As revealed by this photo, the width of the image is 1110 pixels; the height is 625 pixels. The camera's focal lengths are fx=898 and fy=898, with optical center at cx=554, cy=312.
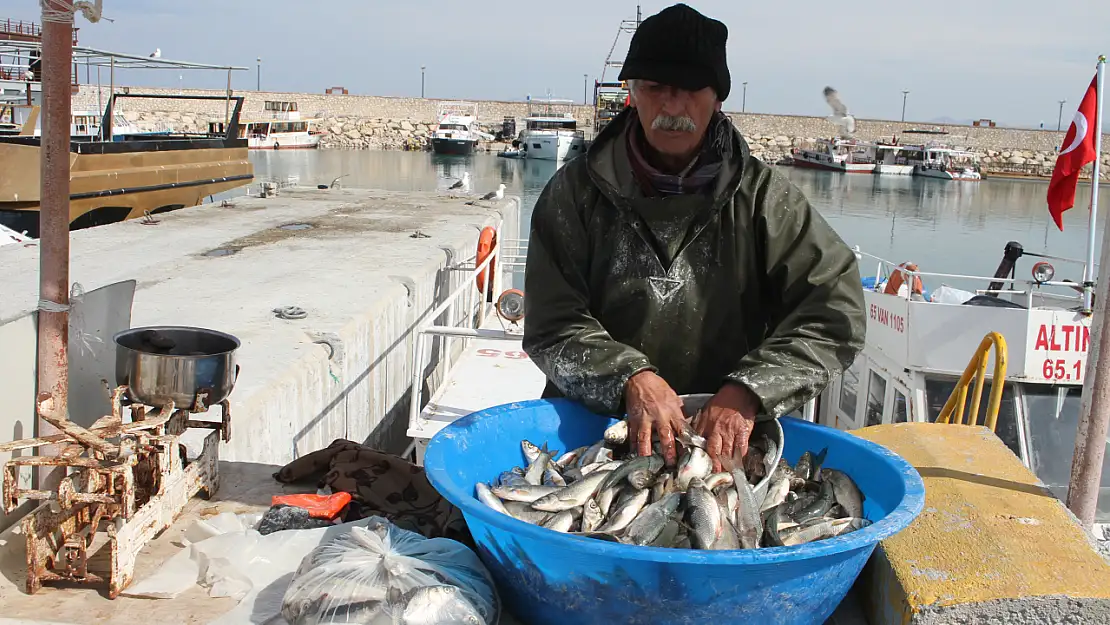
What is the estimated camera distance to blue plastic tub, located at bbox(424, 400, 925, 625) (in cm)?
225

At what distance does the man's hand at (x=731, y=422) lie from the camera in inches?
110

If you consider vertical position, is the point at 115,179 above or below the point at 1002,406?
above

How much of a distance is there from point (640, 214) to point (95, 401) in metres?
2.73

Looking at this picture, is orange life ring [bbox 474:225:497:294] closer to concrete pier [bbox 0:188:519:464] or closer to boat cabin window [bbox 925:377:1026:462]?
concrete pier [bbox 0:188:519:464]

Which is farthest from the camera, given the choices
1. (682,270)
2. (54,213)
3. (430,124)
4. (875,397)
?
(430,124)

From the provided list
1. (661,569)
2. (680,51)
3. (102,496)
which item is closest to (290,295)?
(102,496)

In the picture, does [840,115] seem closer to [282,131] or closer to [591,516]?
[591,516]

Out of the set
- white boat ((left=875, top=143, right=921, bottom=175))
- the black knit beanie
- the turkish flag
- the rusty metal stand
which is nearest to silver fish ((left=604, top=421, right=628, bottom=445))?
the black knit beanie

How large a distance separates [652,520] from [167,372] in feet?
7.09

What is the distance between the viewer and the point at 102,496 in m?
3.27

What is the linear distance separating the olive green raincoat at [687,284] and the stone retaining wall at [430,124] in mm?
83728

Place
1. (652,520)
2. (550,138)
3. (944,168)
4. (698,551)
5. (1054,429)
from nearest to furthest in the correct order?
(698,551) < (652,520) < (1054,429) < (944,168) < (550,138)

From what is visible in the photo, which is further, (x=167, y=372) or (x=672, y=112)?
(x=167, y=372)

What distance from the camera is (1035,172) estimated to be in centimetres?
8188
